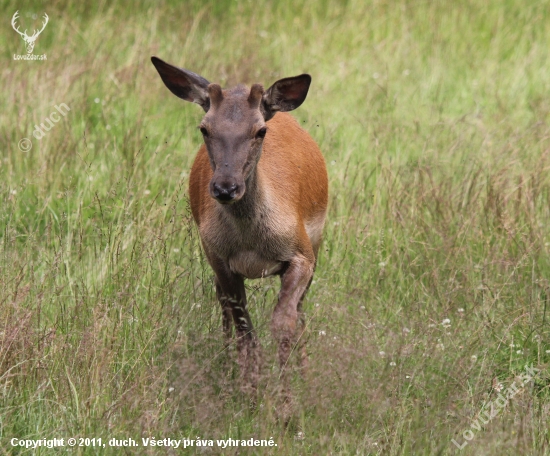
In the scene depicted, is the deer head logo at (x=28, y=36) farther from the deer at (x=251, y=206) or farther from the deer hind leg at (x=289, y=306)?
the deer hind leg at (x=289, y=306)

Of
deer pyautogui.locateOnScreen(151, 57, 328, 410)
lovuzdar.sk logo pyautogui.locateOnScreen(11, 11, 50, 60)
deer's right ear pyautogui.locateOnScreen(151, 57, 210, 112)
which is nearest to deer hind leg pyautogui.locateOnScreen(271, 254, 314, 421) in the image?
deer pyautogui.locateOnScreen(151, 57, 328, 410)

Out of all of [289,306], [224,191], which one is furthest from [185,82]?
[289,306]

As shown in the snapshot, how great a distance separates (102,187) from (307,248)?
222 centimetres

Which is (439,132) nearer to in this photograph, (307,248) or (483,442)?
(307,248)

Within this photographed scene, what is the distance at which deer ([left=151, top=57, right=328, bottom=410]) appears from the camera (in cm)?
520

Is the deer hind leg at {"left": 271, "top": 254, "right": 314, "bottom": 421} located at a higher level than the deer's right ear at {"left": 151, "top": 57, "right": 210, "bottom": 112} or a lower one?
lower

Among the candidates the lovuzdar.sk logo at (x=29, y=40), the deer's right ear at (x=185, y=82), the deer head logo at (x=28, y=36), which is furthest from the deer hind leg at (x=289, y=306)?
the deer head logo at (x=28, y=36)

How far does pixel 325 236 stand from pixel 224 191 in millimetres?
2057

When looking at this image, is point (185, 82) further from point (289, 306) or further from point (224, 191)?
point (289, 306)

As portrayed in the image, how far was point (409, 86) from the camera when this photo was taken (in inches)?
376

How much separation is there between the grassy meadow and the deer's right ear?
556 millimetres

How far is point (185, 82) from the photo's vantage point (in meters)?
5.72

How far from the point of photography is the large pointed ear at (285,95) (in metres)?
5.53

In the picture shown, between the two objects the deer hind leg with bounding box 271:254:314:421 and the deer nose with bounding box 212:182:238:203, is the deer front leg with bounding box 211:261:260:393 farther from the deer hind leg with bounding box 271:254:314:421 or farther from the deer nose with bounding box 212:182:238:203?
the deer nose with bounding box 212:182:238:203
